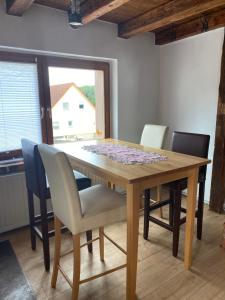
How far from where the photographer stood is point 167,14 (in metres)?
2.33

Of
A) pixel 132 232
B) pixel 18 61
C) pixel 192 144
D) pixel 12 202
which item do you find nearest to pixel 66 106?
pixel 18 61

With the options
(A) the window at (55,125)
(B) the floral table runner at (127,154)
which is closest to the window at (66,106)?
(A) the window at (55,125)

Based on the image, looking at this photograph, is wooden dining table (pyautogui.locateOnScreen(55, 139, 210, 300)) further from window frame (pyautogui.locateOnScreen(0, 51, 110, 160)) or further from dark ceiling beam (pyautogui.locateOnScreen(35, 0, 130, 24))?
dark ceiling beam (pyautogui.locateOnScreen(35, 0, 130, 24))

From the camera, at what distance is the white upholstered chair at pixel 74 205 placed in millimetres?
1346

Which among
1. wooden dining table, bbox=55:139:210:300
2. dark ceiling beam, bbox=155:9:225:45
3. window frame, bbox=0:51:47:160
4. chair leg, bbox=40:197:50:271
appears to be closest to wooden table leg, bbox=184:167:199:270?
wooden dining table, bbox=55:139:210:300

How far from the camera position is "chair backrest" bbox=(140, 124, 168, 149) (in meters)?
2.58

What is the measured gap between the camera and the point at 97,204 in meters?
1.56

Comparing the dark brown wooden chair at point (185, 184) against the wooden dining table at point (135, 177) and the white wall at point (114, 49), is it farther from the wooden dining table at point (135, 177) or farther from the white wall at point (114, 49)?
the white wall at point (114, 49)

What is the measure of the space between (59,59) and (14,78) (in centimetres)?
56

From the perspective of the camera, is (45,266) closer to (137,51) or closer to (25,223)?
(25,223)

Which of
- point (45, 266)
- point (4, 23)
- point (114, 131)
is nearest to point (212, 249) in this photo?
point (45, 266)

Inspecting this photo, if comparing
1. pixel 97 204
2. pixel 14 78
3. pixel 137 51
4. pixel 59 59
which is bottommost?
pixel 97 204

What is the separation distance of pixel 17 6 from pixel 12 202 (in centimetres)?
181

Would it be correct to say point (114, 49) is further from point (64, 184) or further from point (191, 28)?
point (64, 184)
